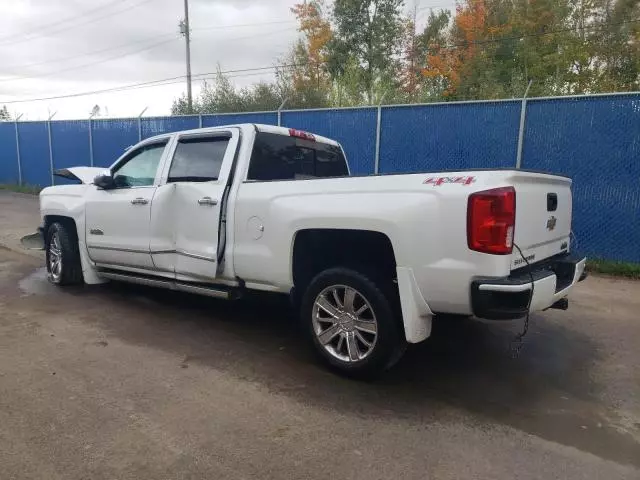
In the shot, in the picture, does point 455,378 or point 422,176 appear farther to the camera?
point 455,378

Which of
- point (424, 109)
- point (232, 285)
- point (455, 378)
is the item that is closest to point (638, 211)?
point (424, 109)

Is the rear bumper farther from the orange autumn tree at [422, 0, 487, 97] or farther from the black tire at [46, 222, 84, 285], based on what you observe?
the orange autumn tree at [422, 0, 487, 97]

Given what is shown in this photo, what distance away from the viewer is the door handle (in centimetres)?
439

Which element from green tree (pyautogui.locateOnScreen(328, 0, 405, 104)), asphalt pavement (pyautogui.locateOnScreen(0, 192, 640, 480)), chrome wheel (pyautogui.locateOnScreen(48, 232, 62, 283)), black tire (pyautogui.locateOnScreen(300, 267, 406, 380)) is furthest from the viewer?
green tree (pyautogui.locateOnScreen(328, 0, 405, 104))

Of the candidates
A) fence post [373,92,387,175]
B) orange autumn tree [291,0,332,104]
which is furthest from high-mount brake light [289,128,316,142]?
orange autumn tree [291,0,332,104]

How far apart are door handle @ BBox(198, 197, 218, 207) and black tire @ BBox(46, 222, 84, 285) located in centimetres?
259

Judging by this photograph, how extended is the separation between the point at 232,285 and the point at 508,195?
8.05ft

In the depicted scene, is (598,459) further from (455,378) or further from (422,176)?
(422,176)

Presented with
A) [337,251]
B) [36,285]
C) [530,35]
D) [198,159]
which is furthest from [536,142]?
[530,35]

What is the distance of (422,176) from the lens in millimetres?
3301

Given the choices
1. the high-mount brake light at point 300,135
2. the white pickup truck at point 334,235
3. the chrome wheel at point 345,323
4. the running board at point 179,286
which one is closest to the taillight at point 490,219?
the white pickup truck at point 334,235

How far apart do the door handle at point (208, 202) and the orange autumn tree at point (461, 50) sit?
22790mm

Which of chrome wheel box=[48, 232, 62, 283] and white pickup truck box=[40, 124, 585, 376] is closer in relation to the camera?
white pickup truck box=[40, 124, 585, 376]

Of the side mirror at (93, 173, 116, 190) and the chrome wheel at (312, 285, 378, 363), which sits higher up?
the side mirror at (93, 173, 116, 190)
